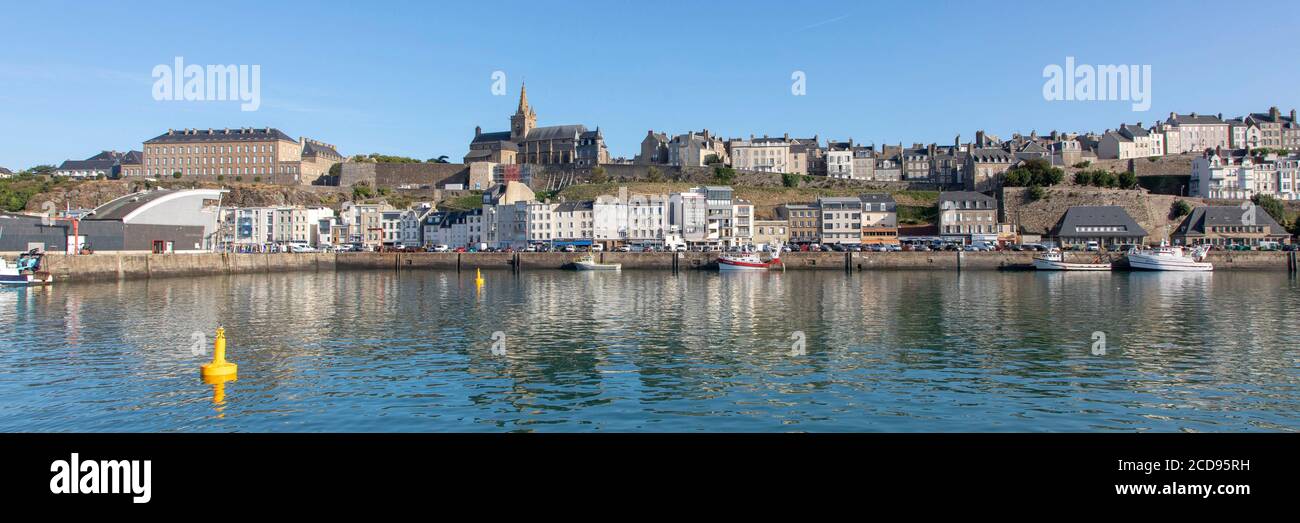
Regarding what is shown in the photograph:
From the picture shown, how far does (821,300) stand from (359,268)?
43.7 metres

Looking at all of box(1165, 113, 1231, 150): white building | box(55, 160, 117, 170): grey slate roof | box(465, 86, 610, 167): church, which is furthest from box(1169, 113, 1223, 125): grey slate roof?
box(55, 160, 117, 170): grey slate roof

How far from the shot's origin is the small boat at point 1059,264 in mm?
54406

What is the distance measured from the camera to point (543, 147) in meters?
111

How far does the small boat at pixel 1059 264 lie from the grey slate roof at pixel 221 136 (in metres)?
83.6

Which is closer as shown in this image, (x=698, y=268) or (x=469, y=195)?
(x=698, y=268)

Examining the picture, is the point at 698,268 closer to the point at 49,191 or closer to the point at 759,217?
the point at 759,217

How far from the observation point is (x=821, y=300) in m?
31.4

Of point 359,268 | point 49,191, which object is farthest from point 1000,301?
point 49,191

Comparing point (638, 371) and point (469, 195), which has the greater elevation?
point (469, 195)

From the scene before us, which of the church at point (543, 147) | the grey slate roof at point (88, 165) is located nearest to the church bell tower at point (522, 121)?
the church at point (543, 147)

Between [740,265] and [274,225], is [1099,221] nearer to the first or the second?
[740,265]

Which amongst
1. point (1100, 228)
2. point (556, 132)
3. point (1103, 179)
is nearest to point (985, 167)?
point (1103, 179)
